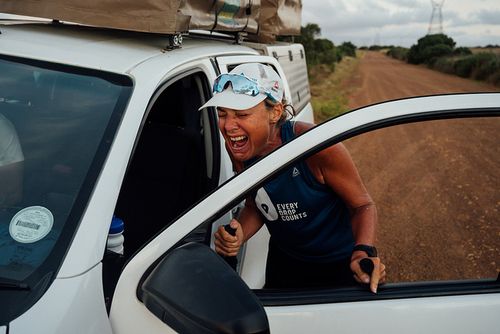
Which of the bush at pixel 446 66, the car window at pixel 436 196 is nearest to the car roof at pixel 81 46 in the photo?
the car window at pixel 436 196

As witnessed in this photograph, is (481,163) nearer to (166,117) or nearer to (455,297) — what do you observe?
(166,117)

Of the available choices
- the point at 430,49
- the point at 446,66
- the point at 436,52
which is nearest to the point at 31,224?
the point at 446,66

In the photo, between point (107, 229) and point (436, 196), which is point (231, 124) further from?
point (436, 196)

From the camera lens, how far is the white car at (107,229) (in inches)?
47.2

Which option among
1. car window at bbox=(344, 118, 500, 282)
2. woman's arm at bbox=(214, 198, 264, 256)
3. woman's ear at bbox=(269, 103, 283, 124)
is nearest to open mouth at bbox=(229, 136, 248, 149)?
woman's ear at bbox=(269, 103, 283, 124)

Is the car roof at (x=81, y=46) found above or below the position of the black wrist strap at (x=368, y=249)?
above

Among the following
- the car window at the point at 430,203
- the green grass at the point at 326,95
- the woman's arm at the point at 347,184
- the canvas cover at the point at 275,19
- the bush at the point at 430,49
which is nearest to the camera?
the woman's arm at the point at 347,184

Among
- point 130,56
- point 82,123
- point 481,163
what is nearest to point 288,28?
point 130,56

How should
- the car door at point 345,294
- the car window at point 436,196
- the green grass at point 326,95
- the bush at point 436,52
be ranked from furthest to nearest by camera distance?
the bush at point 436,52, the green grass at point 326,95, the car window at point 436,196, the car door at point 345,294

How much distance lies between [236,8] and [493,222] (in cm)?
374

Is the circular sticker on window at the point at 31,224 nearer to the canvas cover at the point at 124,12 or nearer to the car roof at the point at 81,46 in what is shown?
the car roof at the point at 81,46

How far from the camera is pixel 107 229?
1421mm

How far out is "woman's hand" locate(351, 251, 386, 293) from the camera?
1.44 metres

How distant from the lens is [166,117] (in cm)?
281
